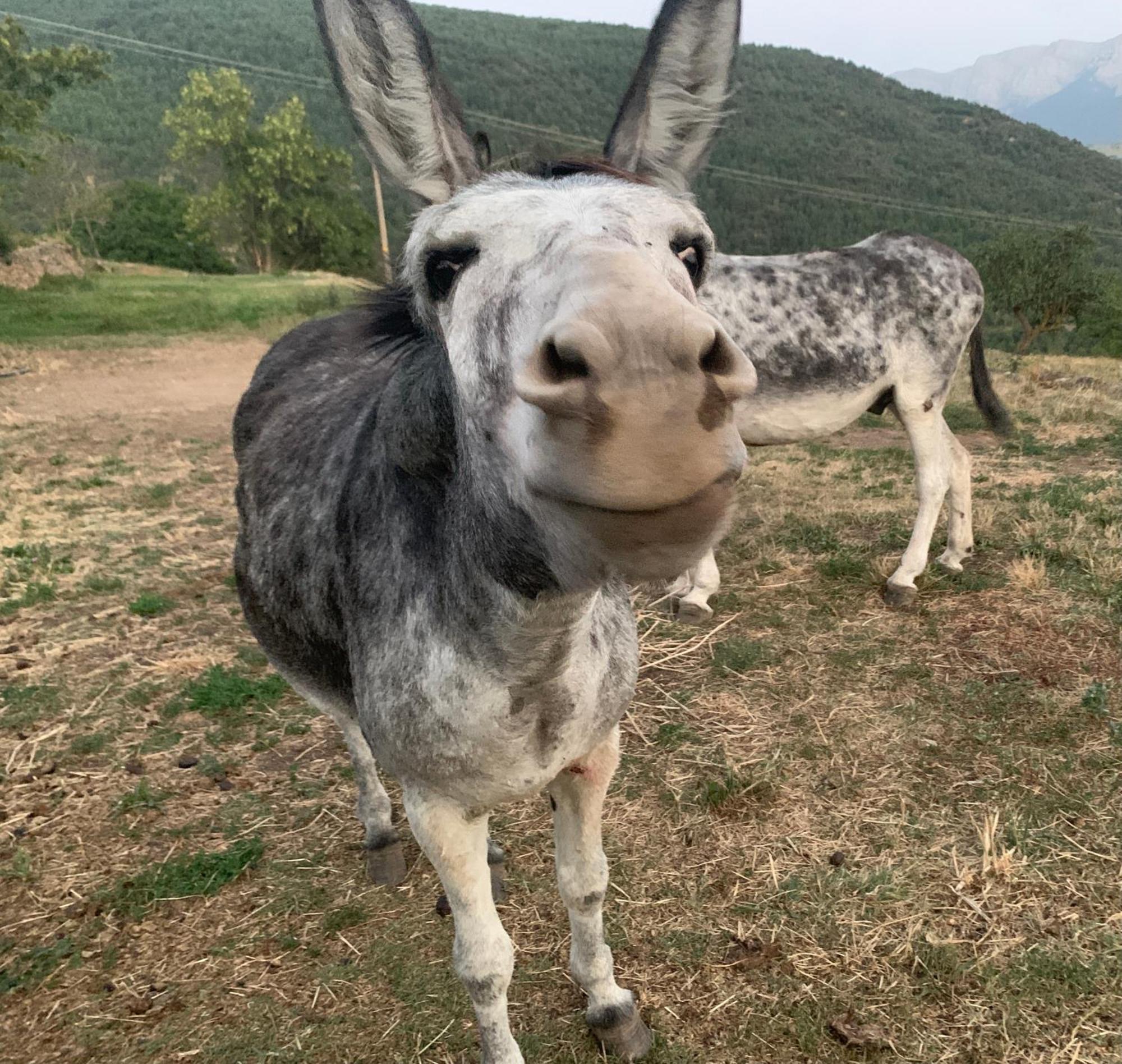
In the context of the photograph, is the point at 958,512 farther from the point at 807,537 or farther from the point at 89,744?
the point at 89,744

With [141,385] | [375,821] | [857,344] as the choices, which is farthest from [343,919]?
[141,385]

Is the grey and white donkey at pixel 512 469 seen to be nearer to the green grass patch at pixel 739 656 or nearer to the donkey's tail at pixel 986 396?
the green grass patch at pixel 739 656

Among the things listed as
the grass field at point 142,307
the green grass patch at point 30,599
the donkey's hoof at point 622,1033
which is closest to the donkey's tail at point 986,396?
the donkey's hoof at point 622,1033

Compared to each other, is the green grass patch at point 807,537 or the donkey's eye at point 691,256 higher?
the donkey's eye at point 691,256

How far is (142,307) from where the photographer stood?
79.6 feet

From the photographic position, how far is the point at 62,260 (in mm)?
29406

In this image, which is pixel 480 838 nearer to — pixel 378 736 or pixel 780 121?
pixel 378 736

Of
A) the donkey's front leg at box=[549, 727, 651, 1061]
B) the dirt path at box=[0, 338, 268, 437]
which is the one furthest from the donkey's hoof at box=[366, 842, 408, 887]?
the dirt path at box=[0, 338, 268, 437]

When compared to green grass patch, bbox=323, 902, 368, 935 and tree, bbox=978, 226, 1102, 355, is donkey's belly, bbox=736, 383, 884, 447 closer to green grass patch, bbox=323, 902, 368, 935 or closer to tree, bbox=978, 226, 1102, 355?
green grass patch, bbox=323, 902, 368, 935

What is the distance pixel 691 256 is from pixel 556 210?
1.12 feet

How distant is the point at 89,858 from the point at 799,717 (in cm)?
380

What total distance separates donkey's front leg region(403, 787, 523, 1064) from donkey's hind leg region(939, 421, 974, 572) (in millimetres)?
4839

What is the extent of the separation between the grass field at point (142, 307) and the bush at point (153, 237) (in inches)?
865

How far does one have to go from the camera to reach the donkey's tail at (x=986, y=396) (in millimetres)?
6387
